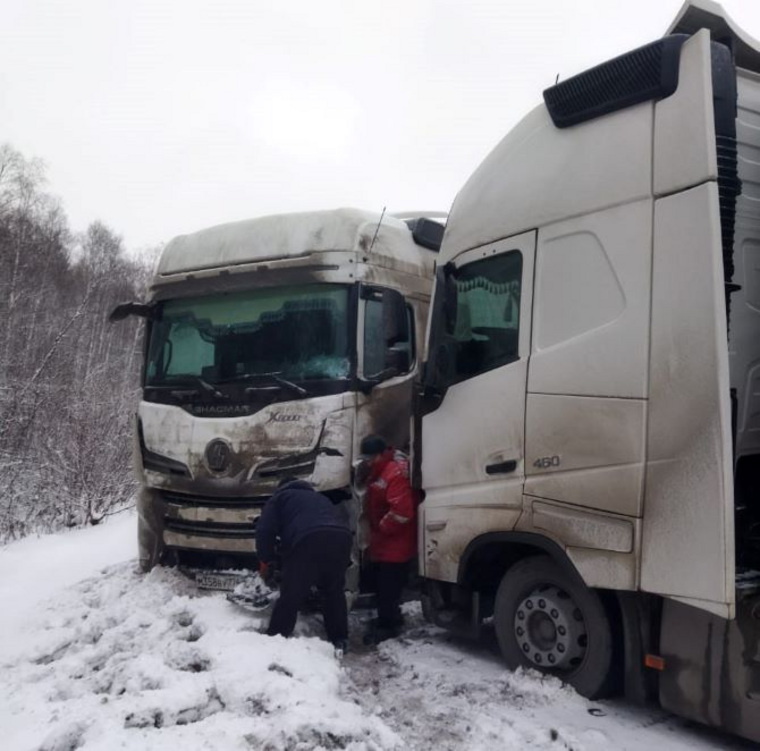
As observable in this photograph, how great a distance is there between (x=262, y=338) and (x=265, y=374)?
32 centimetres

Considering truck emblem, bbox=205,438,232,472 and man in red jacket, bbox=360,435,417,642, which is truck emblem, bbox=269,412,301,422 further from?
man in red jacket, bbox=360,435,417,642

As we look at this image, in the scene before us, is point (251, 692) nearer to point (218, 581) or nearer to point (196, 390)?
point (218, 581)

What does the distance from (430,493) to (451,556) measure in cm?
47

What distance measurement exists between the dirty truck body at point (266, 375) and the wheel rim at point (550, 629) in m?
1.67

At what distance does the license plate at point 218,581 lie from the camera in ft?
18.1

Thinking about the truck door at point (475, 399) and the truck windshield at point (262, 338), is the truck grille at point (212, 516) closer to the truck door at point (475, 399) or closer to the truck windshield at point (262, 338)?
the truck windshield at point (262, 338)

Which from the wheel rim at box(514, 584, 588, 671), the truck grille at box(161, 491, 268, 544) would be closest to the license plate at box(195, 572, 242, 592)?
the truck grille at box(161, 491, 268, 544)

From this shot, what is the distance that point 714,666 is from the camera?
3461 millimetres

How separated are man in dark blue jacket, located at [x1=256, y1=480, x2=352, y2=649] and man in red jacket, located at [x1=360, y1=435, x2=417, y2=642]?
43 cm

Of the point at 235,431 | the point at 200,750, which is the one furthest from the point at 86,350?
the point at 200,750

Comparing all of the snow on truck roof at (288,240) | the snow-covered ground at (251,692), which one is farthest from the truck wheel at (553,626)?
the snow on truck roof at (288,240)

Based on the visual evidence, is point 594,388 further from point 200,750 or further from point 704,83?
point 200,750

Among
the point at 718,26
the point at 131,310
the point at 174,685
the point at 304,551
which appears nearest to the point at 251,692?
the point at 174,685

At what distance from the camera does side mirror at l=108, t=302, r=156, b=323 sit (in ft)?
20.8
